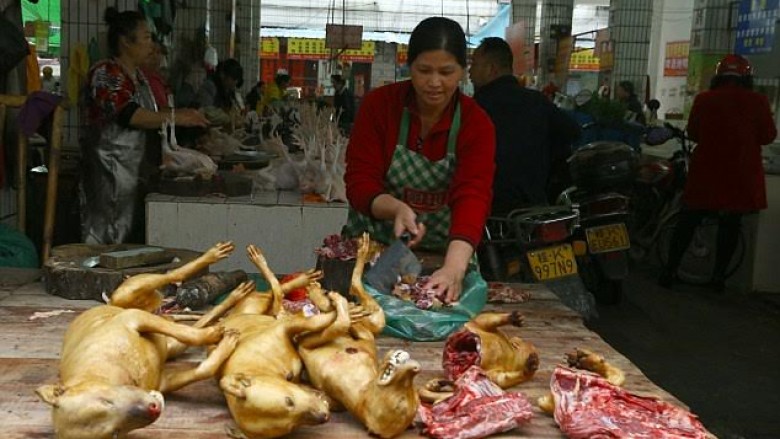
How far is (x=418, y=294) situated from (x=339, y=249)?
0.62m

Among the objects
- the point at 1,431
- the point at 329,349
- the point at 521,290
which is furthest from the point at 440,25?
the point at 1,431

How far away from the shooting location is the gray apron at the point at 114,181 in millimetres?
5215

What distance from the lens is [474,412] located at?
72.4 inches

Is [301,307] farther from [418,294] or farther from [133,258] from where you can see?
[133,258]

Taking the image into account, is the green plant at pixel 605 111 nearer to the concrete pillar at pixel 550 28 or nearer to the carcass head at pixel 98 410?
the carcass head at pixel 98 410

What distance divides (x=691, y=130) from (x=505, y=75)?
9.54 feet

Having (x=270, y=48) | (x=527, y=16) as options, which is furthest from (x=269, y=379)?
(x=270, y=48)

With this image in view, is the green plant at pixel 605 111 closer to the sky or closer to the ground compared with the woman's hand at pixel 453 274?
closer to the sky

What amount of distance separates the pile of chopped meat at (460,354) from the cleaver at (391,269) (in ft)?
1.62

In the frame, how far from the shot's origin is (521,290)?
10.6 feet

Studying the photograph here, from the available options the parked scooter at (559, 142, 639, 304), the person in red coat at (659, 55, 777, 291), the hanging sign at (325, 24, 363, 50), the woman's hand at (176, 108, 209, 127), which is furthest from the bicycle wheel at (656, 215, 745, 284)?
the hanging sign at (325, 24, 363, 50)

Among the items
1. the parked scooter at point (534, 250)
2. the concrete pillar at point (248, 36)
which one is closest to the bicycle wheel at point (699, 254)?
the parked scooter at point (534, 250)

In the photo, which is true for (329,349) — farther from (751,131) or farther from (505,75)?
(751,131)

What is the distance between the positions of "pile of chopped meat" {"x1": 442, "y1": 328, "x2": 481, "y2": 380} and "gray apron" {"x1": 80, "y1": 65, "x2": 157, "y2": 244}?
3605 millimetres
